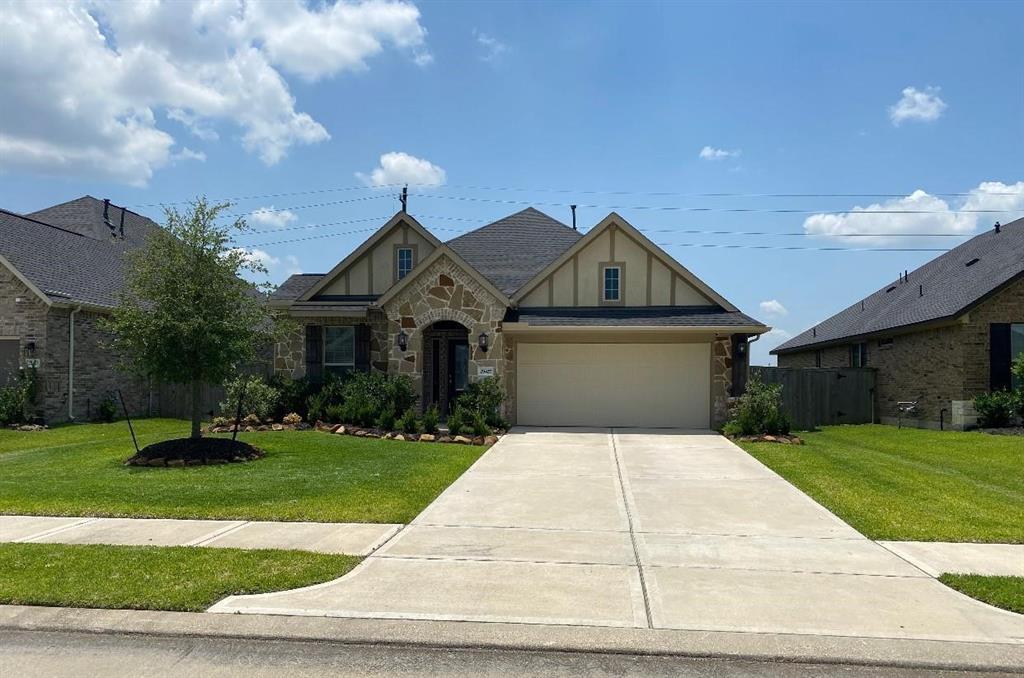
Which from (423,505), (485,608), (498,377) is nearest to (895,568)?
(485,608)

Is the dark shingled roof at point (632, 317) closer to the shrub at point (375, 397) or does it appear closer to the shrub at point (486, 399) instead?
the shrub at point (486, 399)

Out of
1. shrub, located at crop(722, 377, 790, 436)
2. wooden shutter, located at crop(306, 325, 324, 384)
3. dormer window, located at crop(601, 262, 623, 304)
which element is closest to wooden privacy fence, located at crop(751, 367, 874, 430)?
shrub, located at crop(722, 377, 790, 436)

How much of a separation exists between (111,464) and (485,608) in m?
9.82

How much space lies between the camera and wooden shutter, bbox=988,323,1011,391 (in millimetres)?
18875

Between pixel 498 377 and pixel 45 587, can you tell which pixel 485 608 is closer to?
pixel 45 587

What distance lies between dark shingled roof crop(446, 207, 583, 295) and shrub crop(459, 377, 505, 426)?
4.57 meters

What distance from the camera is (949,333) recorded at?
64.2 ft

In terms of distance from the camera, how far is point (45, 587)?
18.5ft

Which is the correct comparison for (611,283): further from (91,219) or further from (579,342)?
(91,219)

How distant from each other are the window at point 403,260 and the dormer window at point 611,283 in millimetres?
5507

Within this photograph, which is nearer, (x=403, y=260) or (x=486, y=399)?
(x=486, y=399)

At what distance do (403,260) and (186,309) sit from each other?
26.1 ft

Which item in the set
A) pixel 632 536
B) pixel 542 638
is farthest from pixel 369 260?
pixel 542 638

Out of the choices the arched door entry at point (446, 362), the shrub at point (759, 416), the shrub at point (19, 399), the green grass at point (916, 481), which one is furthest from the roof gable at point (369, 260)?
the green grass at point (916, 481)
